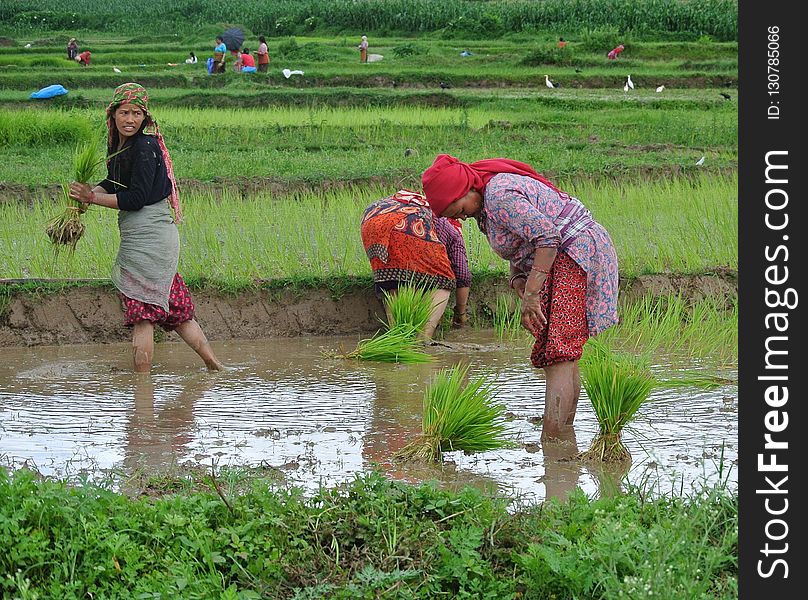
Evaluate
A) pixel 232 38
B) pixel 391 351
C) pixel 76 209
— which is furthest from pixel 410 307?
pixel 232 38

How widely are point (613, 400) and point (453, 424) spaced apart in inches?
26.0

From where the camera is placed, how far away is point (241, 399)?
555 cm

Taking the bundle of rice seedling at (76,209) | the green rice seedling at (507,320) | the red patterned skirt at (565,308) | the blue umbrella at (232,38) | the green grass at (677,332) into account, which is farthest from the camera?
the blue umbrella at (232,38)

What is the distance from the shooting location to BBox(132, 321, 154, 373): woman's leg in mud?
5.92m

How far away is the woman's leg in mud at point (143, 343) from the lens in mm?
5924

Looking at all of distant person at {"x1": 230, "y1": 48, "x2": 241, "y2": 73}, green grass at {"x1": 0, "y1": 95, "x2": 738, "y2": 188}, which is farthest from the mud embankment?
distant person at {"x1": 230, "y1": 48, "x2": 241, "y2": 73}

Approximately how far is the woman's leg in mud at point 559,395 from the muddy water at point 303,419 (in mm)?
86

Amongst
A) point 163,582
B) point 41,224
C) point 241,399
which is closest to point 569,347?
point 241,399

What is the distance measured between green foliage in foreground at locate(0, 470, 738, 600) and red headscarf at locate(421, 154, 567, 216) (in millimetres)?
1310

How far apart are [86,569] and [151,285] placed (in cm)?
273

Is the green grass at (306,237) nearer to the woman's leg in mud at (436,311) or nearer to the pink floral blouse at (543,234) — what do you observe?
the woman's leg in mud at (436,311)

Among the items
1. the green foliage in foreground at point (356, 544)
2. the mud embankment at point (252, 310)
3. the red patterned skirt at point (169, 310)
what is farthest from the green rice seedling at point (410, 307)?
the green foliage in foreground at point (356, 544)

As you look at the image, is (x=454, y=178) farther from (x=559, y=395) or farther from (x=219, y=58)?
(x=219, y=58)

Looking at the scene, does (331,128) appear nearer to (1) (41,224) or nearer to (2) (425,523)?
(1) (41,224)
